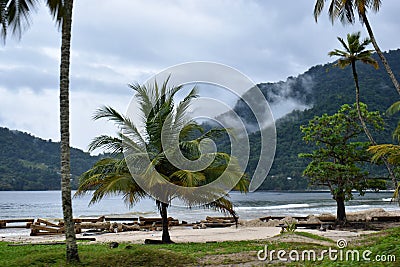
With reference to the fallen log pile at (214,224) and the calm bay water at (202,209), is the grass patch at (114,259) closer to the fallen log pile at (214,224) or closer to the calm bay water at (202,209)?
the fallen log pile at (214,224)

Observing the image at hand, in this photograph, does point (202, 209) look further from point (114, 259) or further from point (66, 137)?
point (66, 137)

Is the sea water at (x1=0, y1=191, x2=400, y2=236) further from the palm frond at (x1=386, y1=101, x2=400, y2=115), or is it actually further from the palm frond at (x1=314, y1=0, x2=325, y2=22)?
the palm frond at (x1=314, y1=0, x2=325, y2=22)

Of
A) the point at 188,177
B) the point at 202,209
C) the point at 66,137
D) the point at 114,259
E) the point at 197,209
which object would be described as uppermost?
the point at 66,137

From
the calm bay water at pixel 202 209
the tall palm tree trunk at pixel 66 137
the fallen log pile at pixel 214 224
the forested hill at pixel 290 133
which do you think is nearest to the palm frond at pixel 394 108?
the fallen log pile at pixel 214 224

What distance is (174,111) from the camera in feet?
49.6

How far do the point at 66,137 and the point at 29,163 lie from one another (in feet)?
398

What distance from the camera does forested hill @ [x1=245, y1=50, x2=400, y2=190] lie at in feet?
208

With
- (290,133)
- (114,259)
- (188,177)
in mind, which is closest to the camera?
Result: (114,259)

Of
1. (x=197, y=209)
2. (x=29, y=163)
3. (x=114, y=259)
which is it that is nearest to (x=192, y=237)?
(x=114, y=259)

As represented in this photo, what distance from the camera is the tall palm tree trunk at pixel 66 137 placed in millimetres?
9367

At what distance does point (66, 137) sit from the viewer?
376 inches

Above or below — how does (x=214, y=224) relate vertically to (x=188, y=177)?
below

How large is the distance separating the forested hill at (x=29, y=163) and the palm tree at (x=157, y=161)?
318 ft

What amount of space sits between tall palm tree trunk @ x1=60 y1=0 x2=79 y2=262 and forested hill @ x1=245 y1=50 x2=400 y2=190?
1829 inches
